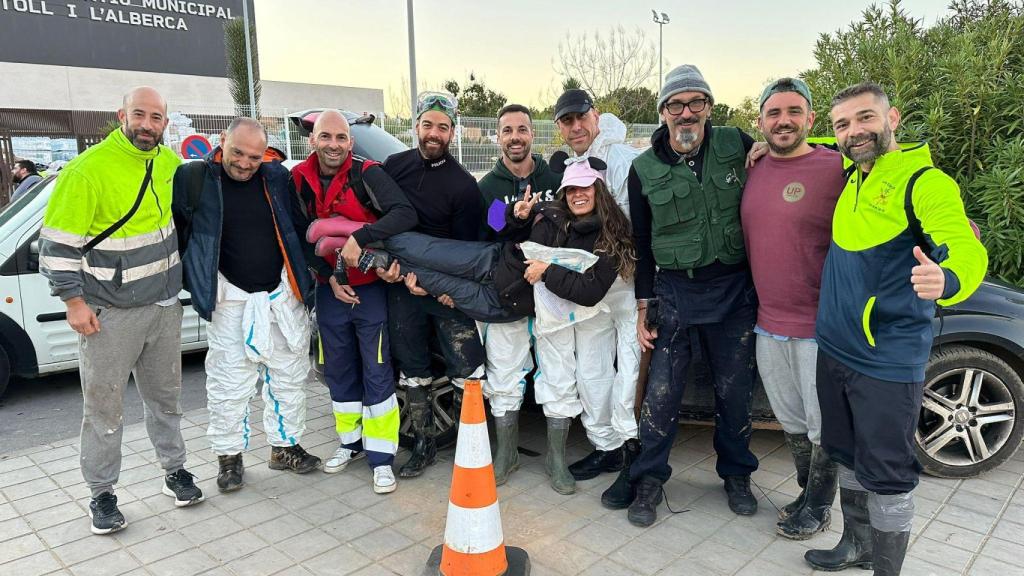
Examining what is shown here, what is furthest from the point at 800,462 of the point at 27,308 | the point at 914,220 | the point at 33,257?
the point at 27,308

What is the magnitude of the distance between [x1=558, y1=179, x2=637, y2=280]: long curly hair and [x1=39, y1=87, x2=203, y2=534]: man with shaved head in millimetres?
2201

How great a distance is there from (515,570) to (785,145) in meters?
2.33

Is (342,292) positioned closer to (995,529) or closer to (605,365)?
(605,365)

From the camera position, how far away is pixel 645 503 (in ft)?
11.6

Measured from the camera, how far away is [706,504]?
3701 mm

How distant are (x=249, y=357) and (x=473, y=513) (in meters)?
1.78

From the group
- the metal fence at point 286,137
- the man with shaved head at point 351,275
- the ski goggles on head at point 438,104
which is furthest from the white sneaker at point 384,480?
the metal fence at point 286,137

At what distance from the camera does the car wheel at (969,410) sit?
372cm

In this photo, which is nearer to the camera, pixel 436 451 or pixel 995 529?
pixel 995 529

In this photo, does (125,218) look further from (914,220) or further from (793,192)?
(914,220)

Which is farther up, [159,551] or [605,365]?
[605,365]

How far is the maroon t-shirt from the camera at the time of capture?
10.3 feet

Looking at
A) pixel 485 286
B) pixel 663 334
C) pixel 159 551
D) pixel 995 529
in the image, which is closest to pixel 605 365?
pixel 663 334

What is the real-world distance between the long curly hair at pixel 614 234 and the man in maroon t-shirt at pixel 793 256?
591mm
